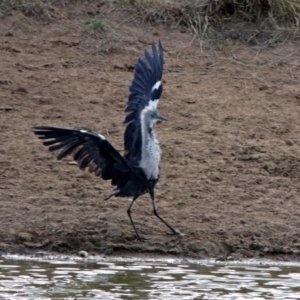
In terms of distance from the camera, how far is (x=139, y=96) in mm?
8539

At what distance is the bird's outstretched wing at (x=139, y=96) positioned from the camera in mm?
8250

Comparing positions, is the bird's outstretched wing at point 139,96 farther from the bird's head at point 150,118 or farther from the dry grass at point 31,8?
the dry grass at point 31,8

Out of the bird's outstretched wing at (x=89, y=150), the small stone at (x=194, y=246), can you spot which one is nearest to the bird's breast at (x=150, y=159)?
the bird's outstretched wing at (x=89, y=150)

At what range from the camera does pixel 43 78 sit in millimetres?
10500

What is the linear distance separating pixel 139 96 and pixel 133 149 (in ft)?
1.73

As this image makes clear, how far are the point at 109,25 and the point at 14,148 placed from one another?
2.64 m

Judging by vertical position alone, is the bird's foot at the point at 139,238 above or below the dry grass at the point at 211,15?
below

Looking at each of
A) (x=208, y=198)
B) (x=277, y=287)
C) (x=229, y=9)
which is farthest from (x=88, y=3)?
(x=277, y=287)

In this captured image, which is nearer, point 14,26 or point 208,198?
point 208,198

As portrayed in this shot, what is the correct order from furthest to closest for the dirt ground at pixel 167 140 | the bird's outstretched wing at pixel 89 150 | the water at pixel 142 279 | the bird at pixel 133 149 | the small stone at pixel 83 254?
the dirt ground at pixel 167 140, the small stone at pixel 83 254, the bird at pixel 133 149, the bird's outstretched wing at pixel 89 150, the water at pixel 142 279

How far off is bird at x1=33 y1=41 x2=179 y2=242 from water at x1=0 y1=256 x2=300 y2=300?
0.49 meters

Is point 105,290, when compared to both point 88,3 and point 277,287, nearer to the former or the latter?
point 277,287

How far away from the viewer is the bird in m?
7.75

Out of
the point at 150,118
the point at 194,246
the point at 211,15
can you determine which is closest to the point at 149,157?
the point at 150,118
